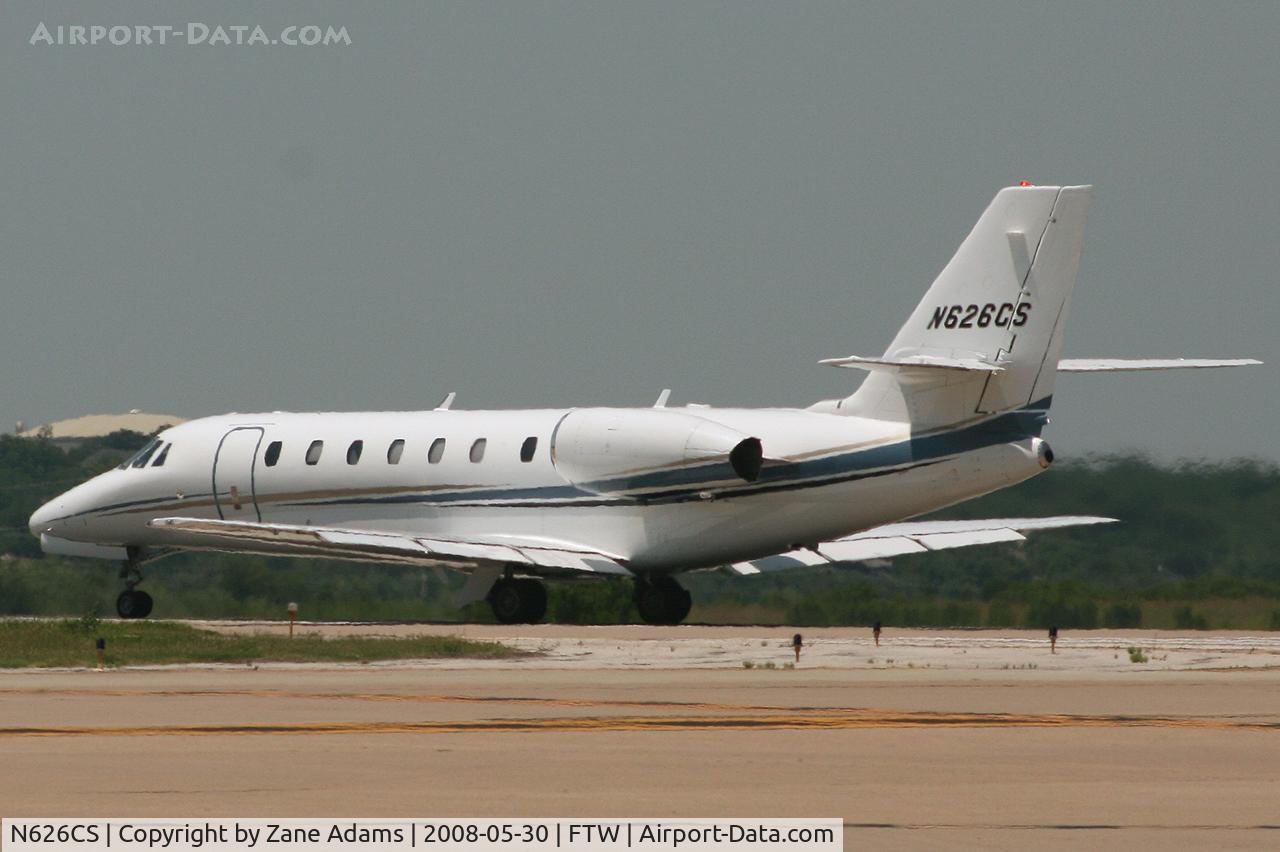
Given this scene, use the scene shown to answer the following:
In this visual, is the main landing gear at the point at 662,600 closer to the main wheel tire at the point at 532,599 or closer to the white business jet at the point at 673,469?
the white business jet at the point at 673,469

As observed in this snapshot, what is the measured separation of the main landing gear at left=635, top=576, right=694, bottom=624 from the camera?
38.1 meters

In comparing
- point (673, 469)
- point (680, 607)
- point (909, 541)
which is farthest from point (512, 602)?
point (909, 541)

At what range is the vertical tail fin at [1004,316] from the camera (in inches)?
1302

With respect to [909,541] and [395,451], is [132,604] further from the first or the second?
[909,541]

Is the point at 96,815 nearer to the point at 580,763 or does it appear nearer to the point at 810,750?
the point at 580,763

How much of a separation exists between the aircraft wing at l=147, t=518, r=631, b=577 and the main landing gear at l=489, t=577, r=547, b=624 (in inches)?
24.3

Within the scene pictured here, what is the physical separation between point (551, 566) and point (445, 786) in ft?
76.7

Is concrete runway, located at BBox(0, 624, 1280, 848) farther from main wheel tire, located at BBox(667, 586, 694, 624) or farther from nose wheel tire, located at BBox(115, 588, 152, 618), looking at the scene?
nose wheel tire, located at BBox(115, 588, 152, 618)

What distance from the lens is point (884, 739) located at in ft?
53.6

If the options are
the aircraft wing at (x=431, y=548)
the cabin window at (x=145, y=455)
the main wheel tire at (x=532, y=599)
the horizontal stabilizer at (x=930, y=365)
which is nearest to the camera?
the horizontal stabilizer at (x=930, y=365)

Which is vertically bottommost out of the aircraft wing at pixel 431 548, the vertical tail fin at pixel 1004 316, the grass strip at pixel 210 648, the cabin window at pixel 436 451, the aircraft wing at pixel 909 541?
the grass strip at pixel 210 648
